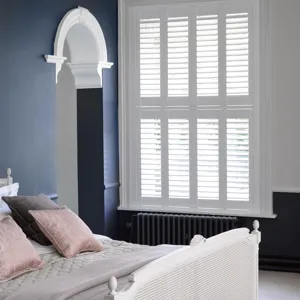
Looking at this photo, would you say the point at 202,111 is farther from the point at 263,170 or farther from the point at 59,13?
the point at 59,13

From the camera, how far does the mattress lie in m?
3.43

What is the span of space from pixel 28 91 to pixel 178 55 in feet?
5.96

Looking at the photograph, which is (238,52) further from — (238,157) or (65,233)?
(65,233)

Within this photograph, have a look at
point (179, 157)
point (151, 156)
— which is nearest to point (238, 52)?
point (179, 157)

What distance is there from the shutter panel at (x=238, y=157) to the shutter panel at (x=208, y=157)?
12cm

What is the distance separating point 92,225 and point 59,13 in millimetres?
2038

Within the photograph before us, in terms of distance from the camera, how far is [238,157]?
615 cm

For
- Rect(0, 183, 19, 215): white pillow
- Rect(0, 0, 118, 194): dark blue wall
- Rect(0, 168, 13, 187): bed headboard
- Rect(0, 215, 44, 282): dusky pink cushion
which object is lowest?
Rect(0, 215, 44, 282): dusky pink cushion

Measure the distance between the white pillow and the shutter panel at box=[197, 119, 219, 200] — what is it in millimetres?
2118

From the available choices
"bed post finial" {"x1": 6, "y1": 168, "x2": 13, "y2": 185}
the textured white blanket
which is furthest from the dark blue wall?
the textured white blanket

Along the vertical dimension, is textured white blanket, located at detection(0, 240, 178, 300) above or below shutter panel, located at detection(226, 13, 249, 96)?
below

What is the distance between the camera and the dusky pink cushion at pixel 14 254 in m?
3.52

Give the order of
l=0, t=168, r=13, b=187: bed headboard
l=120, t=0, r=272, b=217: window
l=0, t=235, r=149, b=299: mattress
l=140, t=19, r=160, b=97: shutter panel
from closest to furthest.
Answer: l=0, t=235, r=149, b=299: mattress
l=0, t=168, r=13, b=187: bed headboard
l=120, t=0, r=272, b=217: window
l=140, t=19, r=160, b=97: shutter panel

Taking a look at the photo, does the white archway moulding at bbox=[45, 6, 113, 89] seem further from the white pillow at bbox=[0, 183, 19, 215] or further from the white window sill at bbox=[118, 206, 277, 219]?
the white pillow at bbox=[0, 183, 19, 215]
